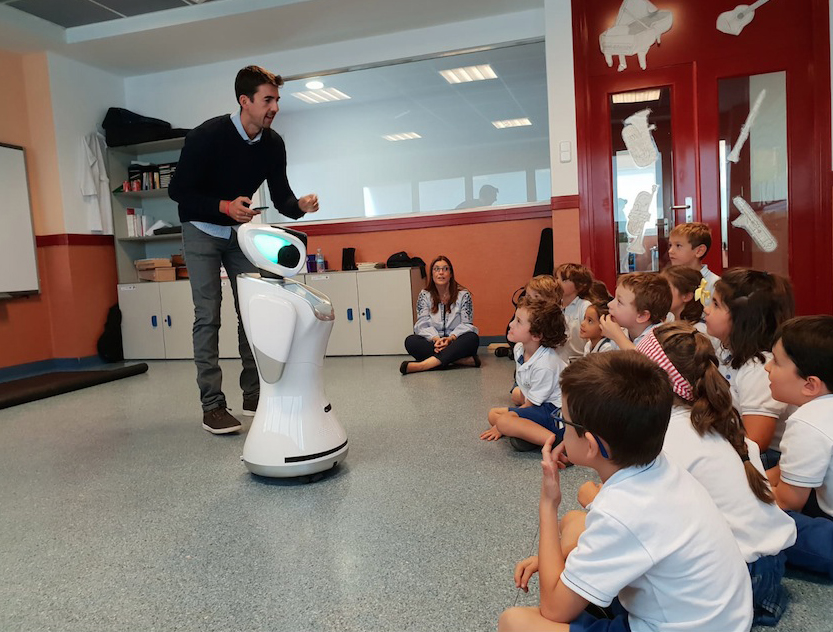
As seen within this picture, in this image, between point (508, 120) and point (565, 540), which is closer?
point (565, 540)

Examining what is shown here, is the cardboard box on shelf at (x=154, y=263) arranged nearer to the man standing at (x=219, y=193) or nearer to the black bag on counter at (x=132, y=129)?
the black bag on counter at (x=132, y=129)

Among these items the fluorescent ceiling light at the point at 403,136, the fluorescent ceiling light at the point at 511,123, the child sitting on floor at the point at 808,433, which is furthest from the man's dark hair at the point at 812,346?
the fluorescent ceiling light at the point at 403,136

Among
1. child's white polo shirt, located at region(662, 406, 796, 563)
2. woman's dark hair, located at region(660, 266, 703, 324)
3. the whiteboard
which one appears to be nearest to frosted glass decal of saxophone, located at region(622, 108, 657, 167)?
woman's dark hair, located at region(660, 266, 703, 324)

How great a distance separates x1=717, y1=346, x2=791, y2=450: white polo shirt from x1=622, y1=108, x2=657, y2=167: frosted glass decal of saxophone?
10.2ft

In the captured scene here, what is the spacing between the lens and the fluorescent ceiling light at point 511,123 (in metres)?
5.05

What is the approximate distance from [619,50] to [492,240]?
1667 millimetres

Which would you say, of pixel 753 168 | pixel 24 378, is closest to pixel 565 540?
pixel 753 168

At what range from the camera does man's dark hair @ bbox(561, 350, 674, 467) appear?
911mm

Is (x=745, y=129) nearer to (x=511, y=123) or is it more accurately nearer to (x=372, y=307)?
(x=511, y=123)

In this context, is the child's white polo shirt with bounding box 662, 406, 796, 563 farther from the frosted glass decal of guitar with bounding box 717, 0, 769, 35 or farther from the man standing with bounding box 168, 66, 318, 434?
the frosted glass decal of guitar with bounding box 717, 0, 769, 35

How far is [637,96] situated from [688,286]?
8.38 feet

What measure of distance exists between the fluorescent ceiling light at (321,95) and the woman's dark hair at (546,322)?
3.83m

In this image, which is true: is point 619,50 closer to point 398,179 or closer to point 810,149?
point 810,149

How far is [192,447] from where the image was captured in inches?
101
